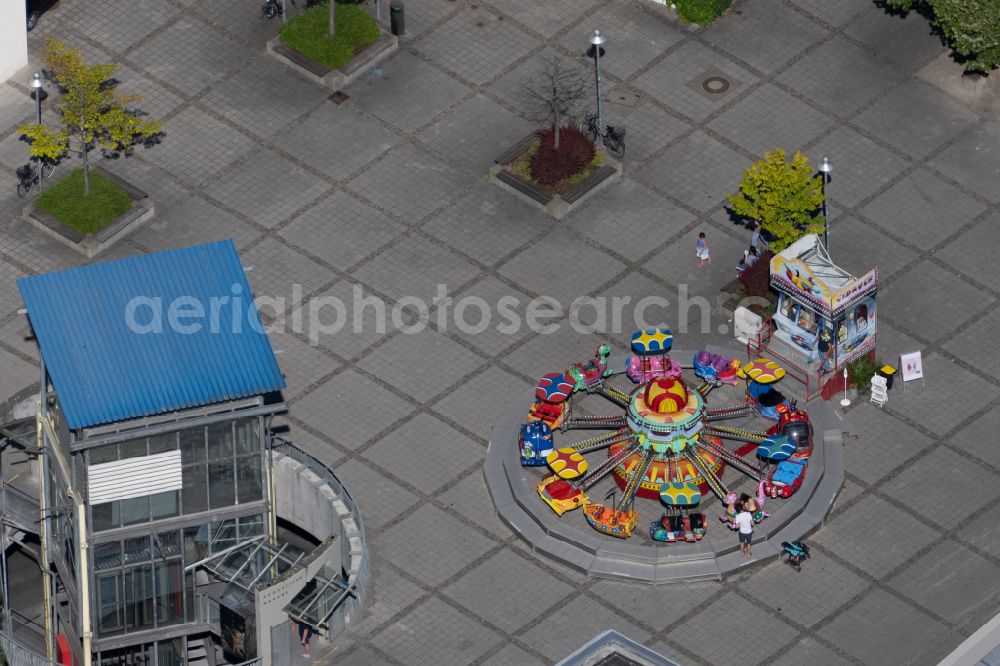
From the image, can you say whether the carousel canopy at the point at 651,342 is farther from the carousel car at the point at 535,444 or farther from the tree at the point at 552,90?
the tree at the point at 552,90

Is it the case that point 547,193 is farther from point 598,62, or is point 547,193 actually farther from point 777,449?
point 777,449

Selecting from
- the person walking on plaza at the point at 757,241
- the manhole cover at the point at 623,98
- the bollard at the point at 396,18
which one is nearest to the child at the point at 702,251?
the person walking on plaza at the point at 757,241

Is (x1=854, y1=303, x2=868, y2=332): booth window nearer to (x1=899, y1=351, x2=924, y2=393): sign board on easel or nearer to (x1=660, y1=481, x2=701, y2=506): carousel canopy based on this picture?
(x1=899, y1=351, x2=924, y2=393): sign board on easel

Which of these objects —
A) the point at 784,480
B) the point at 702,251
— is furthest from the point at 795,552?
the point at 702,251

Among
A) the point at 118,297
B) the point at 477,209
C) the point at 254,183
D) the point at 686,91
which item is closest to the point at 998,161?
the point at 686,91

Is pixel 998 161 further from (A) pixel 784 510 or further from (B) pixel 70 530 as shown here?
(B) pixel 70 530

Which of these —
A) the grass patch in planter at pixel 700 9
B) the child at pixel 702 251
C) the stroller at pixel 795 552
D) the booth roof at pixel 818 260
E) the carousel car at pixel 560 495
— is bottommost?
the stroller at pixel 795 552
